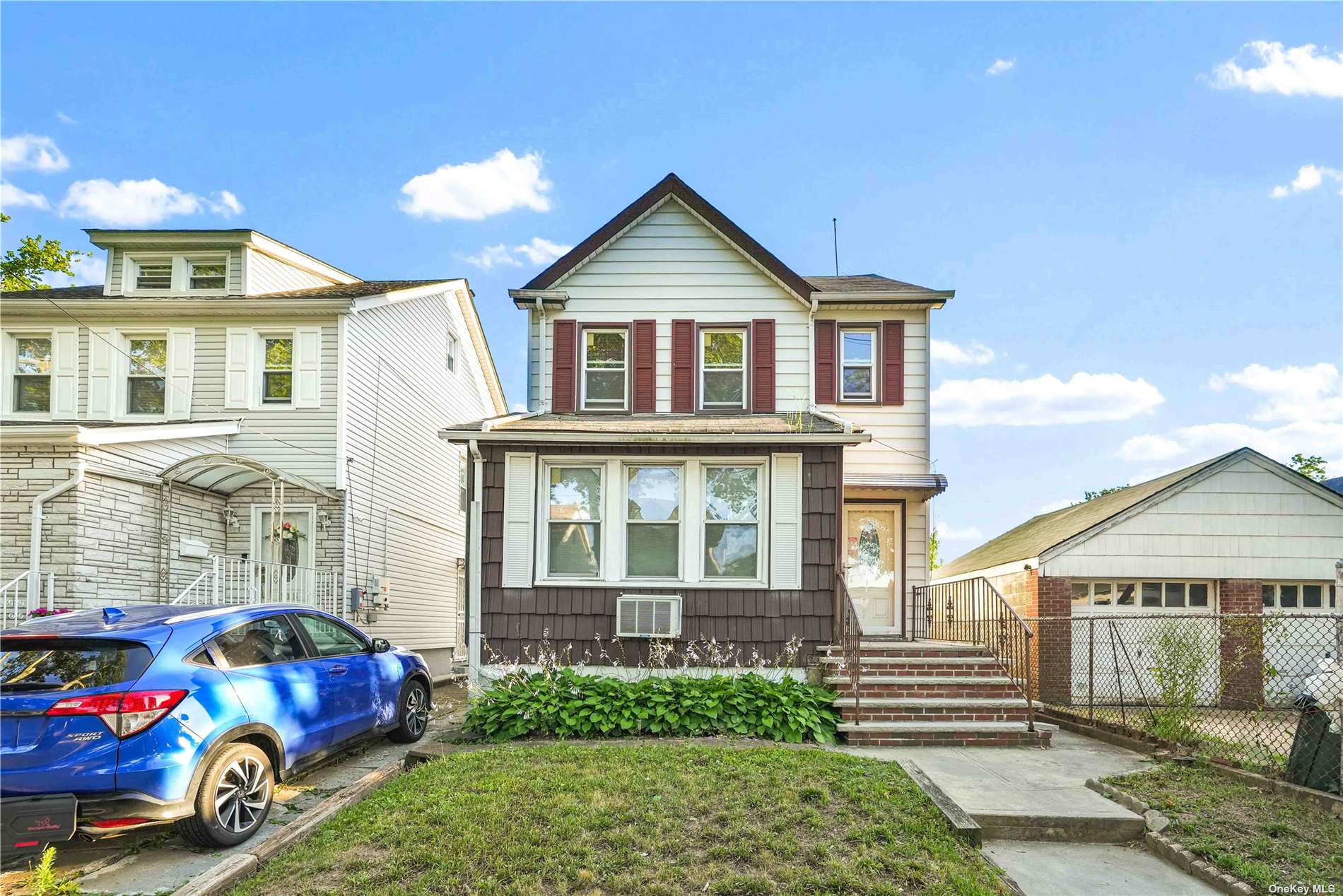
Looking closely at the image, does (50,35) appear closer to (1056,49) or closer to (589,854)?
(589,854)

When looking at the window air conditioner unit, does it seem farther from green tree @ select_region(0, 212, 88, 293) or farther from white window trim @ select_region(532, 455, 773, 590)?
green tree @ select_region(0, 212, 88, 293)

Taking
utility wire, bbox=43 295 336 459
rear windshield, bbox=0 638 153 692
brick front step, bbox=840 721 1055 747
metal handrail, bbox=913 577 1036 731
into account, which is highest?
utility wire, bbox=43 295 336 459

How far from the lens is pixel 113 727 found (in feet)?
15.0

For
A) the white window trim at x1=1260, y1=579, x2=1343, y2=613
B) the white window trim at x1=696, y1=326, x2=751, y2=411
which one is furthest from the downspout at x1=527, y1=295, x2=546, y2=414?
the white window trim at x1=1260, y1=579, x2=1343, y2=613

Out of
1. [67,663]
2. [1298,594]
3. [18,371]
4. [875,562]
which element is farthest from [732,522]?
[18,371]

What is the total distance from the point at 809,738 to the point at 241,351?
420 inches

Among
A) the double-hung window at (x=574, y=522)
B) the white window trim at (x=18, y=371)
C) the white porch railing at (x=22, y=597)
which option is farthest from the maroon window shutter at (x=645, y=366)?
the white window trim at (x=18, y=371)

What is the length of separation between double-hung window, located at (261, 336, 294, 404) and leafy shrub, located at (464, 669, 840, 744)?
715cm

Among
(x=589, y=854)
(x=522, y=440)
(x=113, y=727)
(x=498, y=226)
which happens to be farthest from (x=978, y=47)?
(x=498, y=226)

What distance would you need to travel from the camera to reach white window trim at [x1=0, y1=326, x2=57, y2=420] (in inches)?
528

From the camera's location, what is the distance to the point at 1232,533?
12844mm

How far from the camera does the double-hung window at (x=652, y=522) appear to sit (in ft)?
32.6

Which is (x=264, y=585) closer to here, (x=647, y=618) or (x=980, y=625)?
(x=647, y=618)

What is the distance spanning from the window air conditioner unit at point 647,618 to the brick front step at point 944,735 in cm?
222
